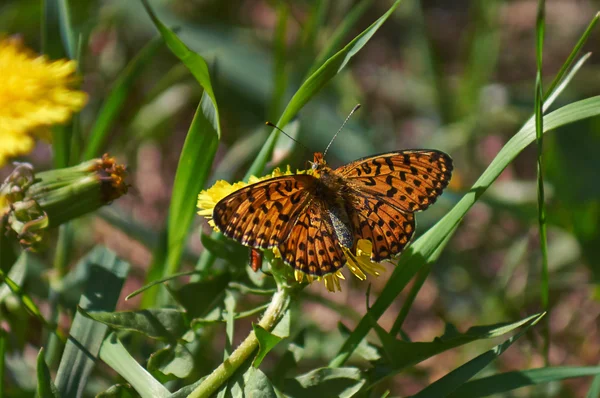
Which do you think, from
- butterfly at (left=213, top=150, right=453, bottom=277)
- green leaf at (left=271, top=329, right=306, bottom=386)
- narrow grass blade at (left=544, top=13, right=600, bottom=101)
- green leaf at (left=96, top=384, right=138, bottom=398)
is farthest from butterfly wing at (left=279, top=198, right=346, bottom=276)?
narrow grass blade at (left=544, top=13, right=600, bottom=101)

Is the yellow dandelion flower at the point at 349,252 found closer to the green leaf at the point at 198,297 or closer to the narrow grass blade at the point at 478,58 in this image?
the green leaf at the point at 198,297

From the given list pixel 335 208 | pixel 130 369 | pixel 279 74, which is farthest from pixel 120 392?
pixel 279 74

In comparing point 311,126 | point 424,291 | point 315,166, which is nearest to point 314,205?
point 315,166

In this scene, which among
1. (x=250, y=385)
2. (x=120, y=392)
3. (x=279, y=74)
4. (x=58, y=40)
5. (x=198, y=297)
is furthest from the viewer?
(x=279, y=74)

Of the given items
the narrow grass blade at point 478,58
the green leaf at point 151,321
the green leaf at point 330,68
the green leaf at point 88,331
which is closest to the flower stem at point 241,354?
the green leaf at point 151,321

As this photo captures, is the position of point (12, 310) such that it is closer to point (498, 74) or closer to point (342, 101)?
point (342, 101)

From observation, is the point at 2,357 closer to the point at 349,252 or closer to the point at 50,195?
the point at 50,195

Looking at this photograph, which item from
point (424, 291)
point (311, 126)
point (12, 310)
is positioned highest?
point (311, 126)
